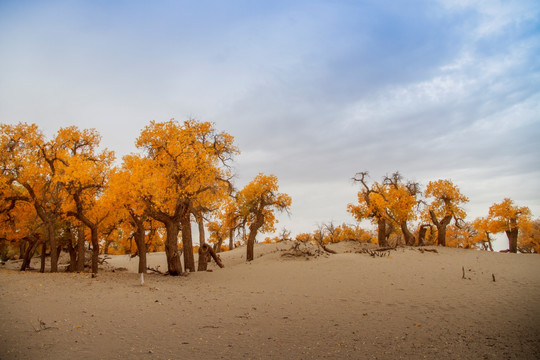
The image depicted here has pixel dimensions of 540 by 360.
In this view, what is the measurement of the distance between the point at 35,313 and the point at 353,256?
15.5m

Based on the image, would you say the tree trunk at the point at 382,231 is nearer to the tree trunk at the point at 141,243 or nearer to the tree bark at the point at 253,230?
the tree bark at the point at 253,230

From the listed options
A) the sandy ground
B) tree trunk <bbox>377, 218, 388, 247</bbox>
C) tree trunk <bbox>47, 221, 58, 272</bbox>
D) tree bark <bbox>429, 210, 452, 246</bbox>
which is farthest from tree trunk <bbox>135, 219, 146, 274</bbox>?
tree bark <bbox>429, 210, 452, 246</bbox>

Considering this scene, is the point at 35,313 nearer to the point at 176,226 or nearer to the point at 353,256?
the point at 176,226

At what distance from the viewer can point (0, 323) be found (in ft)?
24.1

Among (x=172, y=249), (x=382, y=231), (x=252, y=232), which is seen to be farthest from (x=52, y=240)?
(x=382, y=231)

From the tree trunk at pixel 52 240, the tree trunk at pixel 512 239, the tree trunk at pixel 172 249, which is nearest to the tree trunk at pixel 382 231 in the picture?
the tree trunk at pixel 512 239

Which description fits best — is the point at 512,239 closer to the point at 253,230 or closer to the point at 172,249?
the point at 253,230

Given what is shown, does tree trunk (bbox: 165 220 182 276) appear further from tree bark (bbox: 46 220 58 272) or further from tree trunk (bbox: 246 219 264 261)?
tree trunk (bbox: 246 219 264 261)

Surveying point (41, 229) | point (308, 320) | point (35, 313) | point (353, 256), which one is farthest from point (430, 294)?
point (41, 229)

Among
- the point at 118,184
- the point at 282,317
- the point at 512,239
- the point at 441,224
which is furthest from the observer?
the point at 512,239

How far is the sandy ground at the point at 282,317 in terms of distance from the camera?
245 inches

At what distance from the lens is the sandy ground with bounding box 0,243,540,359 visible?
622 centimetres

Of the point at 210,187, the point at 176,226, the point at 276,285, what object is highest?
the point at 210,187

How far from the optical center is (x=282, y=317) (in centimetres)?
864
